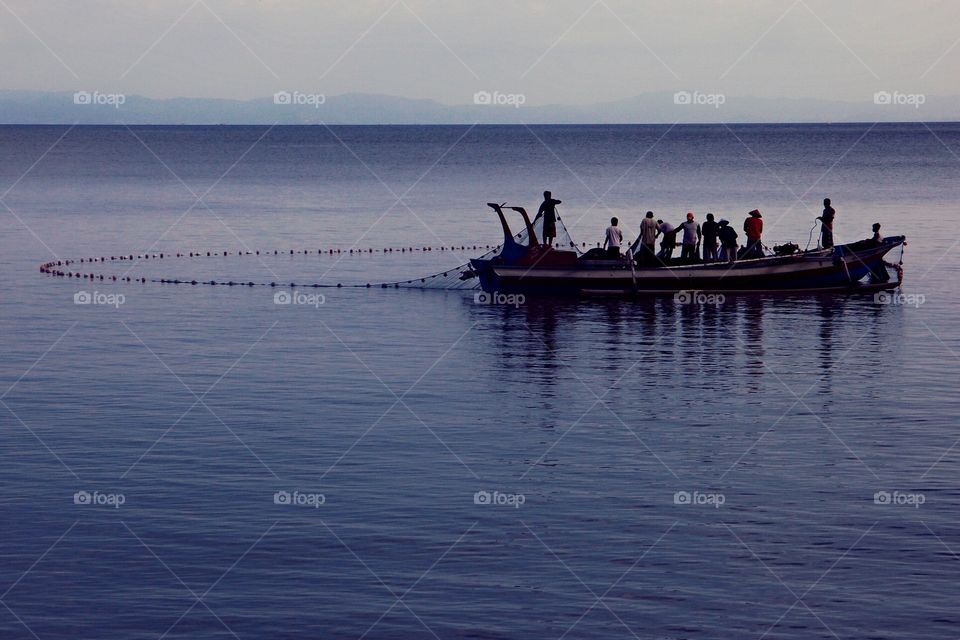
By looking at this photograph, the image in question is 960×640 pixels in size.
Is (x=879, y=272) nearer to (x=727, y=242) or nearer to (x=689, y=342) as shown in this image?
(x=727, y=242)

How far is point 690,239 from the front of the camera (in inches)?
1542

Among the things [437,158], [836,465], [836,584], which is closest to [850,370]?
[836,465]

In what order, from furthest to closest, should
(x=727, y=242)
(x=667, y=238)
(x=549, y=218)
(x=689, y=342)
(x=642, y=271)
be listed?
(x=727, y=242) → (x=667, y=238) → (x=642, y=271) → (x=549, y=218) → (x=689, y=342)

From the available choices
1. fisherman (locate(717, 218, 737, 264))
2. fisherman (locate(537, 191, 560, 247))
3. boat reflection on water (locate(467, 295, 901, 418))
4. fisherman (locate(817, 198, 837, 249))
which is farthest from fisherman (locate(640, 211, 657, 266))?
fisherman (locate(817, 198, 837, 249))

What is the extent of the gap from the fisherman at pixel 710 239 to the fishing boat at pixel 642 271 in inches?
21.5

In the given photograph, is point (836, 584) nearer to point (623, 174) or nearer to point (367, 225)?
point (367, 225)

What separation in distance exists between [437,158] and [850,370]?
15722cm

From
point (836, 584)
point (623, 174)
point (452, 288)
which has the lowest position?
point (836, 584)

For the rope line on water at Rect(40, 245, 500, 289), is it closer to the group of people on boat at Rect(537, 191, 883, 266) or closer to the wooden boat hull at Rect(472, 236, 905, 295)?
the wooden boat hull at Rect(472, 236, 905, 295)

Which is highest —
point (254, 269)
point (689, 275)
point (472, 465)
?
point (254, 269)

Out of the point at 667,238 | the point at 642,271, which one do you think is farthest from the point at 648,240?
the point at 642,271

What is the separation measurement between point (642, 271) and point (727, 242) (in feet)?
8.25

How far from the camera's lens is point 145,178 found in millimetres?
125562

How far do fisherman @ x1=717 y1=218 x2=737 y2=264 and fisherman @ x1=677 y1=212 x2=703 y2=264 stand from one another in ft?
2.07
